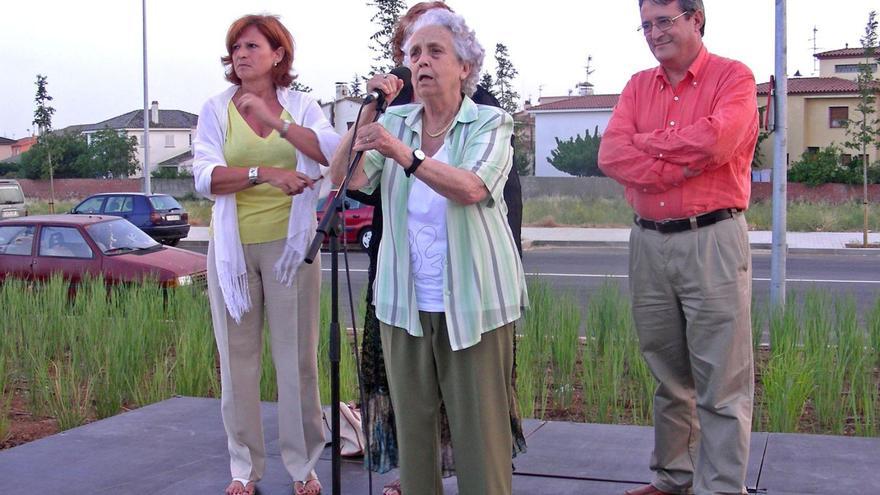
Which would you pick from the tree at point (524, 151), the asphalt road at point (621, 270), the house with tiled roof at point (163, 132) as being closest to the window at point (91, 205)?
the asphalt road at point (621, 270)

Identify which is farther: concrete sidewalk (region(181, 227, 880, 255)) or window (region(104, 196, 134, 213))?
window (region(104, 196, 134, 213))

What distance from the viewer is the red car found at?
11.2 meters

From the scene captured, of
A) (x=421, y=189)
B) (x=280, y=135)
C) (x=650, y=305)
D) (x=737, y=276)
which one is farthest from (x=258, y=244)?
(x=737, y=276)

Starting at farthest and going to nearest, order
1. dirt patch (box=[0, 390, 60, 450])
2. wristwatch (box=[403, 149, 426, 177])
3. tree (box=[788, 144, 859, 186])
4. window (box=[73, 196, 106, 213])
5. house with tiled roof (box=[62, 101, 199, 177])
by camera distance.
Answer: house with tiled roof (box=[62, 101, 199, 177])
tree (box=[788, 144, 859, 186])
window (box=[73, 196, 106, 213])
dirt patch (box=[0, 390, 60, 450])
wristwatch (box=[403, 149, 426, 177])

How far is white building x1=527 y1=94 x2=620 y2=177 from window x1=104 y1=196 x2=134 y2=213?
1624 inches

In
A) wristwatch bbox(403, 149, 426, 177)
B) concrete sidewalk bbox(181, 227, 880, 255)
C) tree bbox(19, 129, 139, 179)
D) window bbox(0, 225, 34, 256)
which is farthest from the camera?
tree bbox(19, 129, 139, 179)

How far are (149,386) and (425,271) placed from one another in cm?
381

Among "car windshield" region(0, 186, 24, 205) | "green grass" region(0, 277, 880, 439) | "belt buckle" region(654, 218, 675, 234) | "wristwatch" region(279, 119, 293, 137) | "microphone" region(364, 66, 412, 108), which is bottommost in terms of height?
"green grass" region(0, 277, 880, 439)

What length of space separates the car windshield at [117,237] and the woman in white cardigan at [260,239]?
26.0 feet

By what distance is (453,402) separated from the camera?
3.41 metres

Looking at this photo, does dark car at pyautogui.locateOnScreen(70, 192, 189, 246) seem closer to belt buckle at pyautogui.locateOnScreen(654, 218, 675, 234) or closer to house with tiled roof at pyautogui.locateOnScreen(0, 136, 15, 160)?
belt buckle at pyautogui.locateOnScreen(654, 218, 675, 234)

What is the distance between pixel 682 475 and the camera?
13.5ft

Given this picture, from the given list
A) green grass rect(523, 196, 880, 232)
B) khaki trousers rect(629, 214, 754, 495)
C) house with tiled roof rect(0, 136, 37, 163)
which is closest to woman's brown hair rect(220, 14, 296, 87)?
khaki trousers rect(629, 214, 754, 495)

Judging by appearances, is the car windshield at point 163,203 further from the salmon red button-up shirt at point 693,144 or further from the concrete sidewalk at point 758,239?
the salmon red button-up shirt at point 693,144
